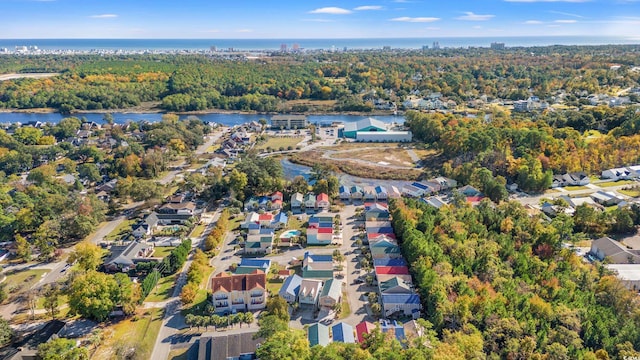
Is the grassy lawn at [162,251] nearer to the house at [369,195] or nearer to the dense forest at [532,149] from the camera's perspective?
the house at [369,195]

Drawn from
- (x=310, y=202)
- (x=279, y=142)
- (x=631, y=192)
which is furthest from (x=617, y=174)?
(x=279, y=142)

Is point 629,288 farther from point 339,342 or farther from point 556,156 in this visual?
point 556,156

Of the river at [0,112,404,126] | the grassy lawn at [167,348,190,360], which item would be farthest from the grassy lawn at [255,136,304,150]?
the grassy lawn at [167,348,190,360]

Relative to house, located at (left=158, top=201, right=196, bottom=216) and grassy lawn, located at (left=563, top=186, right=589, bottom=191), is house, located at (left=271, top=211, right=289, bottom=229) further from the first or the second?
grassy lawn, located at (left=563, top=186, right=589, bottom=191)

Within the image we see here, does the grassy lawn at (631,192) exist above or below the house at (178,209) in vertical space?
above

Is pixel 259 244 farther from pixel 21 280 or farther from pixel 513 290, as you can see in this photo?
pixel 513 290

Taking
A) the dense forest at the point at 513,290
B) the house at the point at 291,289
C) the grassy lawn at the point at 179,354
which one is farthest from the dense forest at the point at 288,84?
the grassy lawn at the point at 179,354
